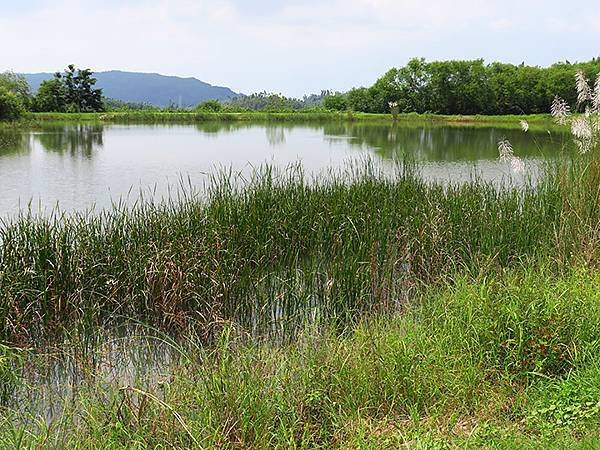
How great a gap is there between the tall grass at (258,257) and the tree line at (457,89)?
1803 inches

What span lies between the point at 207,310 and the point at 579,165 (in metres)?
3.84

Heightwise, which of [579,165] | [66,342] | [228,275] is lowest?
[66,342]

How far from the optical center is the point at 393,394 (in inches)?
110

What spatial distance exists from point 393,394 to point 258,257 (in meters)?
2.51

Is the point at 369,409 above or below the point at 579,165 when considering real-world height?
below

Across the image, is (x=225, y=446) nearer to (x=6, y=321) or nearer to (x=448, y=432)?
(x=448, y=432)

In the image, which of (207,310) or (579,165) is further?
Result: (579,165)

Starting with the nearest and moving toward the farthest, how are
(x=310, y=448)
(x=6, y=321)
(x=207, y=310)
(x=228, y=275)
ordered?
(x=310, y=448), (x=6, y=321), (x=207, y=310), (x=228, y=275)

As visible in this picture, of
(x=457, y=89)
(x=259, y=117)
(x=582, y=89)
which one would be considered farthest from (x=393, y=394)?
(x=457, y=89)

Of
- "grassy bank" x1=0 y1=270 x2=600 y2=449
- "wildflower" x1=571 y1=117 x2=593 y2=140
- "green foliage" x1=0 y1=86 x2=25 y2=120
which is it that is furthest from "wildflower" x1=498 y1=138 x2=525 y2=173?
"green foliage" x1=0 y1=86 x2=25 y2=120

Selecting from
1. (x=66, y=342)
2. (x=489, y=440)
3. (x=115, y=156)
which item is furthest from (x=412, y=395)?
(x=115, y=156)

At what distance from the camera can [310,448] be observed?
2516 millimetres

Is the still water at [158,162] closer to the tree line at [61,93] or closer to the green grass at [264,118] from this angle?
the green grass at [264,118]

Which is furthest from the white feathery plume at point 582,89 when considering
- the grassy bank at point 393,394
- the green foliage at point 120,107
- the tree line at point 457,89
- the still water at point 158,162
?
the green foliage at point 120,107
